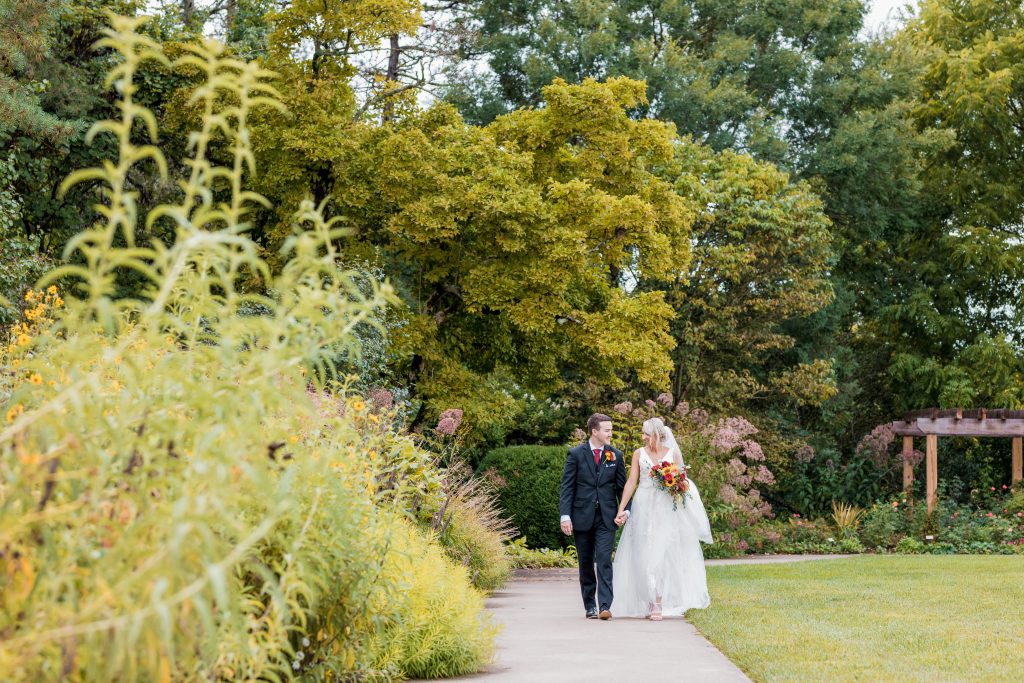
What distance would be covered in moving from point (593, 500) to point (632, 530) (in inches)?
26.2

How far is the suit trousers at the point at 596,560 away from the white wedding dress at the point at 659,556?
0.31 metres

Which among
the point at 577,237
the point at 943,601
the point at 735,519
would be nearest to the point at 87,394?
the point at 943,601

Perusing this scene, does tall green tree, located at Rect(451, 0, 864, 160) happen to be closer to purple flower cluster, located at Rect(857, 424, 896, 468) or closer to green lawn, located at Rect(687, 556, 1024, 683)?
purple flower cluster, located at Rect(857, 424, 896, 468)

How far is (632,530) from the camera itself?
36.1 feet

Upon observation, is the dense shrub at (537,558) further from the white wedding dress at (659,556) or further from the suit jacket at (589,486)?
the suit jacket at (589,486)

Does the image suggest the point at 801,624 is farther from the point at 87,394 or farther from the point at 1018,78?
the point at 1018,78

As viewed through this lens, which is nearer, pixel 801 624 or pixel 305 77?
pixel 801 624

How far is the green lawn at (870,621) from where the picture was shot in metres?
7.25

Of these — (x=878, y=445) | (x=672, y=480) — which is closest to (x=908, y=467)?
(x=878, y=445)

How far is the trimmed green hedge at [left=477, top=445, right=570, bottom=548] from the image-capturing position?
17.4m

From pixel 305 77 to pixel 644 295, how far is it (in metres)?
6.46

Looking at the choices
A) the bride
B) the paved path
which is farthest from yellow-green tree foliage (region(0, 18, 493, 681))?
the bride

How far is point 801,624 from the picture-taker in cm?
960

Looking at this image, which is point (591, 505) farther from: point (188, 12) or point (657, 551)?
point (188, 12)
